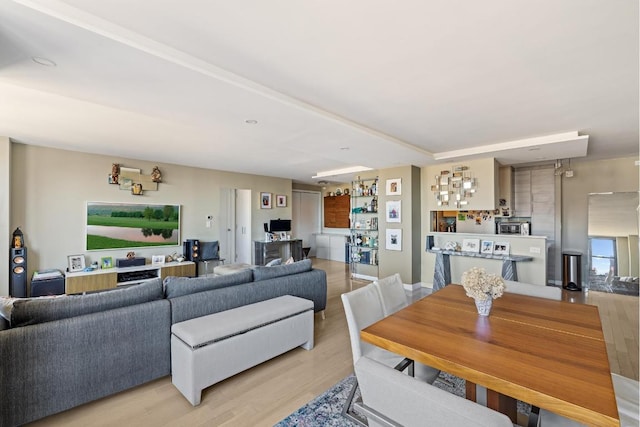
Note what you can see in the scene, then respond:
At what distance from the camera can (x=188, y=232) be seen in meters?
6.17

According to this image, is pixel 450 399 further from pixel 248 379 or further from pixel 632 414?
pixel 248 379

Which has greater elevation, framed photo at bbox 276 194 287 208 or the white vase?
framed photo at bbox 276 194 287 208

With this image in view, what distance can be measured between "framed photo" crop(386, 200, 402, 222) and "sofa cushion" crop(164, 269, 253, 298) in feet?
11.6

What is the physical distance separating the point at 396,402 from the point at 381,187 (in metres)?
5.13

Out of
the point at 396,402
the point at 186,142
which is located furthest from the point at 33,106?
the point at 396,402

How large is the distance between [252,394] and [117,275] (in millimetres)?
4092

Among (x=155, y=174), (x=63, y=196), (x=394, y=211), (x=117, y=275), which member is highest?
(x=155, y=174)

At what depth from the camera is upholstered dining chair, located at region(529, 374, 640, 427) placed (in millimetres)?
1290

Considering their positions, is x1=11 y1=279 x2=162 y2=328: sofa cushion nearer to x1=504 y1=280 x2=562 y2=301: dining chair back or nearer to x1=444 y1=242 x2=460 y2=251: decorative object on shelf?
x1=504 y1=280 x2=562 y2=301: dining chair back

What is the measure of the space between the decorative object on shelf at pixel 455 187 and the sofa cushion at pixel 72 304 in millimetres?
4754

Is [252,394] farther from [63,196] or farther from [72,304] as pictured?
[63,196]

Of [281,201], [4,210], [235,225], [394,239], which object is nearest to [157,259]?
[235,225]

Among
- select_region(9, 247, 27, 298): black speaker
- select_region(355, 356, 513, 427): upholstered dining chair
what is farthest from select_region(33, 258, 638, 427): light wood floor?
select_region(9, 247, 27, 298): black speaker

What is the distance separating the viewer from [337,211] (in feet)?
29.2
